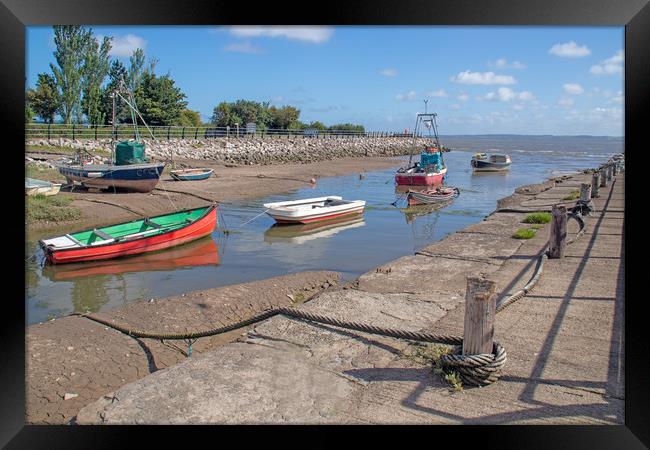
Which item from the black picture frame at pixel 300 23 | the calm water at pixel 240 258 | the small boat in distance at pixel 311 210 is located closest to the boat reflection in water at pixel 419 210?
the calm water at pixel 240 258

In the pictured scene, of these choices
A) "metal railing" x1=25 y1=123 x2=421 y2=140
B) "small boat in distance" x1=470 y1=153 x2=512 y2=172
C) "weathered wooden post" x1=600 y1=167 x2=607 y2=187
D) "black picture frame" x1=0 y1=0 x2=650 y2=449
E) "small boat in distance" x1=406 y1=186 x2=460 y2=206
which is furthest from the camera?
"small boat in distance" x1=470 y1=153 x2=512 y2=172

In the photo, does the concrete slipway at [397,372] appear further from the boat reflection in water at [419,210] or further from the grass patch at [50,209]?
the boat reflection in water at [419,210]

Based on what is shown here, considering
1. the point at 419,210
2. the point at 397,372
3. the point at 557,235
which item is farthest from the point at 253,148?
the point at 397,372

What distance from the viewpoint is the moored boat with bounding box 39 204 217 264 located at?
12.2 m

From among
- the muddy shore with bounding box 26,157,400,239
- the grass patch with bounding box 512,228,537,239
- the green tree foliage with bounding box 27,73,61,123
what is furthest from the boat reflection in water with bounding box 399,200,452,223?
the green tree foliage with bounding box 27,73,61,123

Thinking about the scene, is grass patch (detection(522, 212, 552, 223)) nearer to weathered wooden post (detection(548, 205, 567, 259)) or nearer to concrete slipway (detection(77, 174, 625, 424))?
weathered wooden post (detection(548, 205, 567, 259))

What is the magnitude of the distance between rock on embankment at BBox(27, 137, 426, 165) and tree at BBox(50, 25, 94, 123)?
11.6 feet

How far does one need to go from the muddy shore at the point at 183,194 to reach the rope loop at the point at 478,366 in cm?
1439

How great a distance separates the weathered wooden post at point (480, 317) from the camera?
4.68 metres

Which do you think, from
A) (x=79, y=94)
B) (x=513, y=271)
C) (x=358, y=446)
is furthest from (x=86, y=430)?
(x=79, y=94)

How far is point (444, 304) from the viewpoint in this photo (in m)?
7.39

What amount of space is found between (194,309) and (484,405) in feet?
17.2
